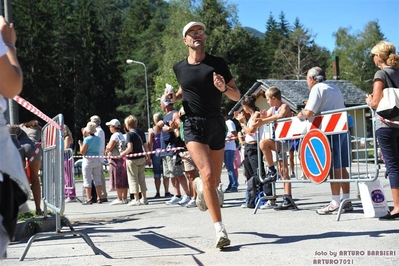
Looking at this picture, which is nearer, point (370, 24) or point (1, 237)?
point (1, 237)

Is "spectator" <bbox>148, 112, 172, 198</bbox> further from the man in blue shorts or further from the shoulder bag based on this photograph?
the man in blue shorts

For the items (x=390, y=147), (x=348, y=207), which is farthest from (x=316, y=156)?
(x=390, y=147)

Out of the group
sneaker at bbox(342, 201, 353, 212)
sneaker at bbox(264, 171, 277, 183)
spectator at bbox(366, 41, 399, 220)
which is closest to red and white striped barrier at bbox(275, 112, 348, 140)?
sneaker at bbox(264, 171, 277, 183)

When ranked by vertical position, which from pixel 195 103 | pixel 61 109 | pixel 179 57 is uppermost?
pixel 179 57

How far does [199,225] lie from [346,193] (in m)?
2.17

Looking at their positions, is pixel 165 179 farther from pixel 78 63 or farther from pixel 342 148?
pixel 78 63

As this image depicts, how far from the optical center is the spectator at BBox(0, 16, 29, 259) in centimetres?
289

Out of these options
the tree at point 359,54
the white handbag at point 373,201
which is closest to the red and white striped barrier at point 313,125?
the white handbag at point 373,201

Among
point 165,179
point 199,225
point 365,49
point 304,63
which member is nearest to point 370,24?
point 365,49

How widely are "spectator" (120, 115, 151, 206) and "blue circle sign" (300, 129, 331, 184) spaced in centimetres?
525

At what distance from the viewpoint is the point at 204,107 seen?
21.2ft

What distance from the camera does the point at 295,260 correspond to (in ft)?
17.6

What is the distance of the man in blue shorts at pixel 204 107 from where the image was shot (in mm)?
6234

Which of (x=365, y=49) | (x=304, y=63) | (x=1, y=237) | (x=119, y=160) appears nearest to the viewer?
(x=1, y=237)
